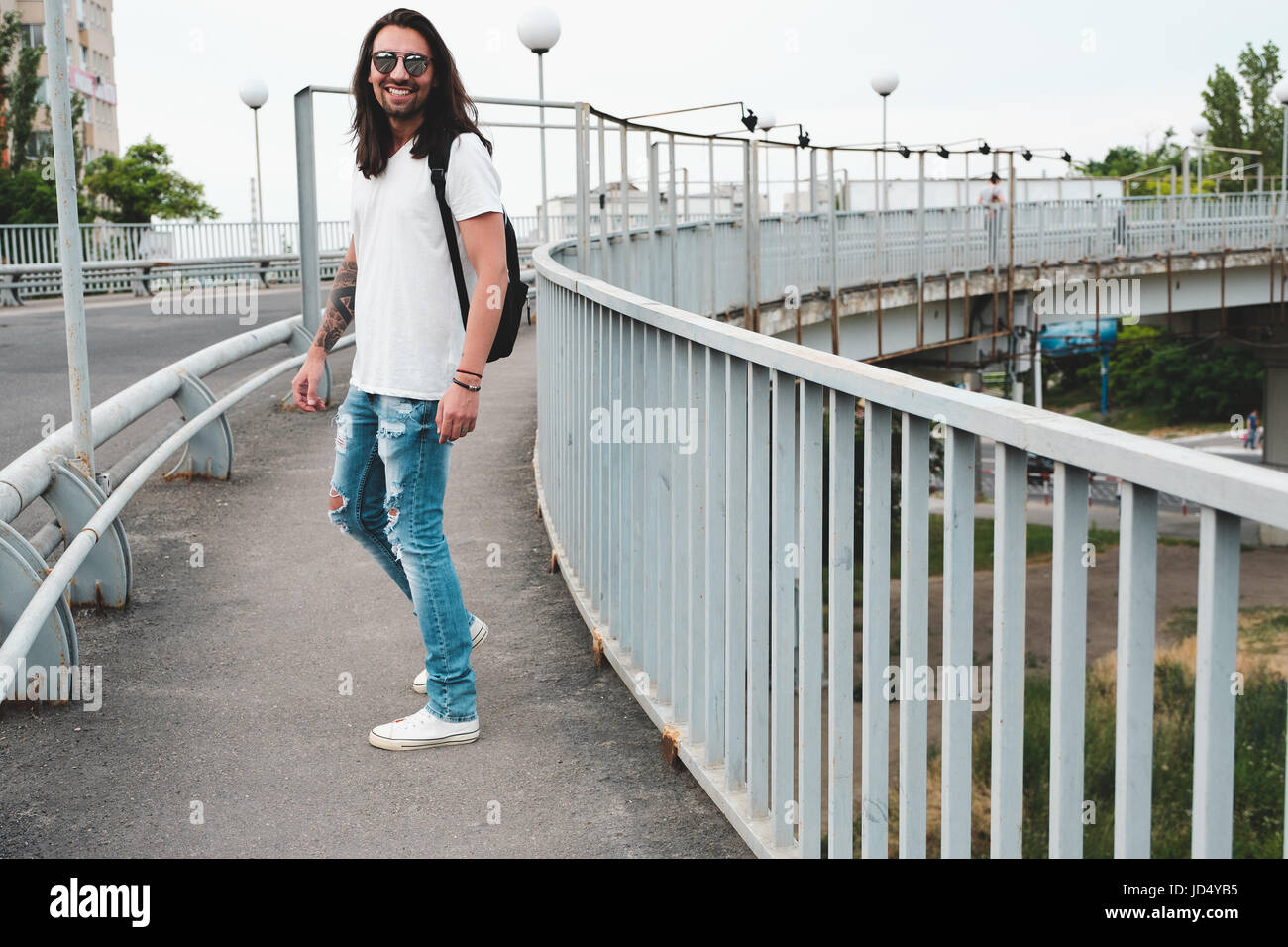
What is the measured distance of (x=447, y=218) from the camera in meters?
3.82

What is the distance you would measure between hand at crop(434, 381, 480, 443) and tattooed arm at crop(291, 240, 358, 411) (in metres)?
0.82

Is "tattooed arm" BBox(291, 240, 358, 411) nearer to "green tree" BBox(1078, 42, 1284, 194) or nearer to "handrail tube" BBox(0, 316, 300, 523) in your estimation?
"handrail tube" BBox(0, 316, 300, 523)

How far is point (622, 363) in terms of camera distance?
177 inches

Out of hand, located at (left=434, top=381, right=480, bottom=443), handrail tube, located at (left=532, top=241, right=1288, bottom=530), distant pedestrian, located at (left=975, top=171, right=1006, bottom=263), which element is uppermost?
distant pedestrian, located at (left=975, top=171, right=1006, bottom=263)

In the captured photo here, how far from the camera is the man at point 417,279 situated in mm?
3783

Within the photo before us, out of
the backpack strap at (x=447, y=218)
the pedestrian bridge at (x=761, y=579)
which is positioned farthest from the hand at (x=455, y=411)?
the pedestrian bridge at (x=761, y=579)

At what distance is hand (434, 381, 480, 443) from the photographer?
12.3ft

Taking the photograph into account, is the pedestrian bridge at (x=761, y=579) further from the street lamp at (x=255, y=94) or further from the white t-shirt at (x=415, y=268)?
the street lamp at (x=255, y=94)

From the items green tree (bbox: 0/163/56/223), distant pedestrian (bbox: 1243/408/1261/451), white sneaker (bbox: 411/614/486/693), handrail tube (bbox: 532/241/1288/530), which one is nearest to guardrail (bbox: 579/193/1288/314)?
white sneaker (bbox: 411/614/486/693)

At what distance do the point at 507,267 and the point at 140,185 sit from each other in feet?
195

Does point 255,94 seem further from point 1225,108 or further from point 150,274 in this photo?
point 1225,108

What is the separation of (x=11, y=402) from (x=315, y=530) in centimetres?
580

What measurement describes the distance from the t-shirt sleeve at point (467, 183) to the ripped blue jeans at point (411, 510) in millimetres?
522
